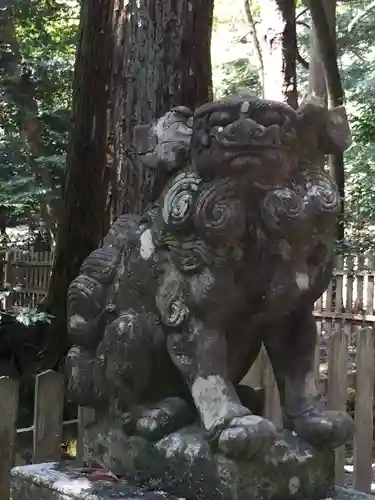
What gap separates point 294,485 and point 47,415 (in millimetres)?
1011

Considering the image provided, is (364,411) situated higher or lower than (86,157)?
lower

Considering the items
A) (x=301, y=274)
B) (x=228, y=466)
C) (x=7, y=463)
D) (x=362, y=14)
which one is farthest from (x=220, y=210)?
(x=362, y=14)

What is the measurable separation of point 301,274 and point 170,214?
0.35 m

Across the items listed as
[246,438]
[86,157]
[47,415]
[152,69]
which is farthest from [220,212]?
[86,157]

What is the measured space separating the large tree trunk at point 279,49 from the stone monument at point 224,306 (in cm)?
481

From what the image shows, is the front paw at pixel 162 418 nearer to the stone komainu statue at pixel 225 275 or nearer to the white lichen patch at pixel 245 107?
the stone komainu statue at pixel 225 275

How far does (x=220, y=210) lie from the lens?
169 centimetres

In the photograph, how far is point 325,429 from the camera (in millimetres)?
1746

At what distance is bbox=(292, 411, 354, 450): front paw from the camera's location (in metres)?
1.75

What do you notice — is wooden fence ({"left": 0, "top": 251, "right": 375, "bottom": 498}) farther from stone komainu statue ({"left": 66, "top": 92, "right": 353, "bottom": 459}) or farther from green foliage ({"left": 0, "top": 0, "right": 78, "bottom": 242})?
green foliage ({"left": 0, "top": 0, "right": 78, "bottom": 242})

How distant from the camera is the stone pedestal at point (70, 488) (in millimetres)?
1799

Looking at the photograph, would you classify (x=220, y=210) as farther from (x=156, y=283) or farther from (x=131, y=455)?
(x=131, y=455)

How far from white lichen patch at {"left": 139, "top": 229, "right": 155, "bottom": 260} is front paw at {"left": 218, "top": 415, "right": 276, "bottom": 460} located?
487mm

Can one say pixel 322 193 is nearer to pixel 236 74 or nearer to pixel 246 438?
pixel 246 438
